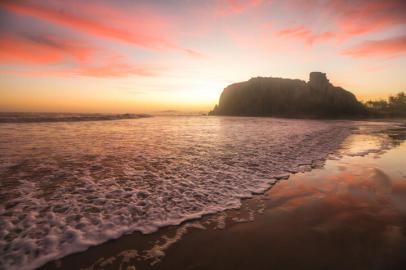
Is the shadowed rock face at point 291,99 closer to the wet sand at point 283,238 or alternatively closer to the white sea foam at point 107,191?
the white sea foam at point 107,191

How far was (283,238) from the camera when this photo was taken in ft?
13.0

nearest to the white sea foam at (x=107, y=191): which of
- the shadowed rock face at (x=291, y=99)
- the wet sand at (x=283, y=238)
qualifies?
the wet sand at (x=283, y=238)

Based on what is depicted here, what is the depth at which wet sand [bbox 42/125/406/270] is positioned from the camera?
334 cm

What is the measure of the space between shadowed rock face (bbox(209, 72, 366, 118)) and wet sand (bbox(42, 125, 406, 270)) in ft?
323

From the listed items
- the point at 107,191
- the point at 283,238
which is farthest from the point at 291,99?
the point at 283,238

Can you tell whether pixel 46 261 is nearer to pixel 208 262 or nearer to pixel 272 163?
pixel 208 262

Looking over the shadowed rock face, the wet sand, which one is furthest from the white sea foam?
the shadowed rock face

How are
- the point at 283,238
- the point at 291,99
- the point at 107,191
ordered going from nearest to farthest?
1. the point at 283,238
2. the point at 107,191
3. the point at 291,99

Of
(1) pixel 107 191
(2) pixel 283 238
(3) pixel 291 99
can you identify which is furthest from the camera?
(3) pixel 291 99

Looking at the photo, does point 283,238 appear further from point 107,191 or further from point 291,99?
point 291,99

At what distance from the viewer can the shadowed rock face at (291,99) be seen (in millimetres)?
96812

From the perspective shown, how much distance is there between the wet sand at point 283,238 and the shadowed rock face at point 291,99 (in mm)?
98552

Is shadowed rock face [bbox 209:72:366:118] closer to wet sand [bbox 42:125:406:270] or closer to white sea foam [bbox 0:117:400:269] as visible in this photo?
white sea foam [bbox 0:117:400:269]

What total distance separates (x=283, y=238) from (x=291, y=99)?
112m
